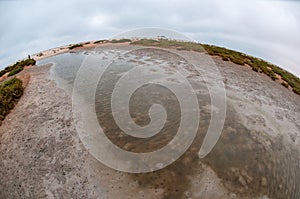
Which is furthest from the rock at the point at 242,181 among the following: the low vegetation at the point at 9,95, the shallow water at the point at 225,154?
the low vegetation at the point at 9,95

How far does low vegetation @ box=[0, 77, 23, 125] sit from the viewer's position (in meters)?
17.0

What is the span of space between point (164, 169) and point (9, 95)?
47.7 feet

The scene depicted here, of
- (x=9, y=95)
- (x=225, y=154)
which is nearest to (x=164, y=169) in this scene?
(x=225, y=154)

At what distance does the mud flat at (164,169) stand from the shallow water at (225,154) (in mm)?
43

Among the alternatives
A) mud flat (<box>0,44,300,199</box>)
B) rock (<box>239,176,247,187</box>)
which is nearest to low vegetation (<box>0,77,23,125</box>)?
mud flat (<box>0,44,300,199</box>)

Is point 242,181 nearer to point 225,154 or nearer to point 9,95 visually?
point 225,154

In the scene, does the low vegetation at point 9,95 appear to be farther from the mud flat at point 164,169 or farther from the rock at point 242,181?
the rock at point 242,181

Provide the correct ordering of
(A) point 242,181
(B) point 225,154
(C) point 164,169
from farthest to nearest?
(B) point 225,154, (C) point 164,169, (A) point 242,181

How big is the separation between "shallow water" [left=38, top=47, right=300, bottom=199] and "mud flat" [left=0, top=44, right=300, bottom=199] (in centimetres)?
4

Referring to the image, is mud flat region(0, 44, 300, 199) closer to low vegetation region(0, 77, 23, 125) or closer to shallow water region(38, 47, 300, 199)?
shallow water region(38, 47, 300, 199)

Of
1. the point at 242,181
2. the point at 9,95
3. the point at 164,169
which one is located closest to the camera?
the point at 242,181

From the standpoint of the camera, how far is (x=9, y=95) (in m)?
18.9

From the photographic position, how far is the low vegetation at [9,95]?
17.0 metres

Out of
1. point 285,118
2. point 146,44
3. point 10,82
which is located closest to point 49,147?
point 10,82
